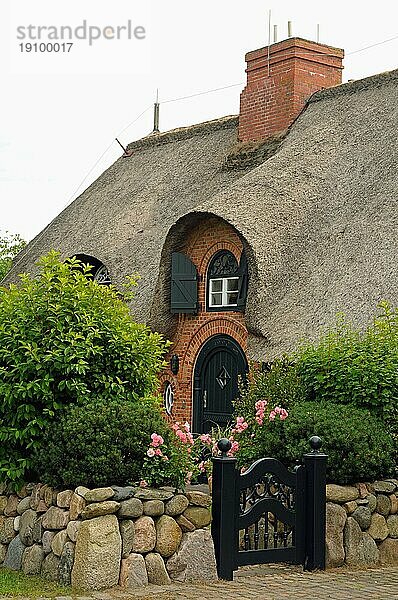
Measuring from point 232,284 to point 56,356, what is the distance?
6720 mm

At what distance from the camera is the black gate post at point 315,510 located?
922 centimetres

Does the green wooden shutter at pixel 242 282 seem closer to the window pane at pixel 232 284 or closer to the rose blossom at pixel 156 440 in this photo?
the window pane at pixel 232 284

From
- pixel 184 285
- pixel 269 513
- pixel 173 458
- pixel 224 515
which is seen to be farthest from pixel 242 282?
pixel 224 515

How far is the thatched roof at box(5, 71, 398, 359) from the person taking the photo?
1373 cm

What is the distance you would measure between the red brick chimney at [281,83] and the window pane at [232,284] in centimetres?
396

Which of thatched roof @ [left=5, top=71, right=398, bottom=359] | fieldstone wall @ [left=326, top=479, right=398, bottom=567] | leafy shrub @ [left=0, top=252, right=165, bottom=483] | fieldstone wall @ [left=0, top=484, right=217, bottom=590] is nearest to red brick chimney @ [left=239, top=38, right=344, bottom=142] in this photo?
→ thatched roof @ [left=5, top=71, right=398, bottom=359]

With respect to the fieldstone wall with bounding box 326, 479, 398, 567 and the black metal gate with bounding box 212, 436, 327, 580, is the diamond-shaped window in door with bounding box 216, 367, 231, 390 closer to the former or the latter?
the fieldstone wall with bounding box 326, 479, 398, 567

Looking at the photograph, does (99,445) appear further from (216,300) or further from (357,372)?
(216,300)

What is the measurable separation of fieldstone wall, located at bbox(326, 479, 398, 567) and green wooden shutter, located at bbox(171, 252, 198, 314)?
6560 millimetres

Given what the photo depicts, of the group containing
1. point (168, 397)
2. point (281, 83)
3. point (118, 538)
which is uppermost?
point (281, 83)

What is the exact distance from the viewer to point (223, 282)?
52.2 feet

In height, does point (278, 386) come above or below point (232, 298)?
below

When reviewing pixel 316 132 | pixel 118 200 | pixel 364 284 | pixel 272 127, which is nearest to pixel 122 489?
pixel 364 284

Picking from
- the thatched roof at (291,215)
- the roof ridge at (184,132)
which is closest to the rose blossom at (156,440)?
the thatched roof at (291,215)
